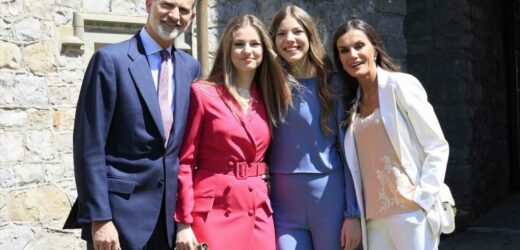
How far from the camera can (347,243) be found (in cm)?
294

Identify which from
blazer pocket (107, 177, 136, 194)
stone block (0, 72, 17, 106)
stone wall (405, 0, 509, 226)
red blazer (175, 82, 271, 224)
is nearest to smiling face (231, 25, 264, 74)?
red blazer (175, 82, 271, 224)

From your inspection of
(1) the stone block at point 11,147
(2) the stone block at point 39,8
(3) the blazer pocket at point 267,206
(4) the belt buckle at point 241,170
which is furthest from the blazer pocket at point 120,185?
(2) the stone block at point 39,8

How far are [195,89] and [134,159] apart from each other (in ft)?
1.19

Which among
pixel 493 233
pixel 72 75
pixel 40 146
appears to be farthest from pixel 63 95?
pixel 493 233

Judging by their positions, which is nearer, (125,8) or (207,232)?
(207,232)

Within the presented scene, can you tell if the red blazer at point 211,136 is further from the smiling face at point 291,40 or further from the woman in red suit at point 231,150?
the smiling face at point 291,40

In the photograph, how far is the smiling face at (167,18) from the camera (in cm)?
281

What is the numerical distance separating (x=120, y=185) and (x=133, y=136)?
18 cm

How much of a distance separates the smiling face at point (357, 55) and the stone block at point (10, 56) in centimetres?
227

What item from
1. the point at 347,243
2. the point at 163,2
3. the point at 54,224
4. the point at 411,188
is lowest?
the point at 54,224

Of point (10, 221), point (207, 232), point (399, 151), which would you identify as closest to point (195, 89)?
point (207, 232)

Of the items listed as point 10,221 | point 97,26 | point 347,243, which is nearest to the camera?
point 347,243

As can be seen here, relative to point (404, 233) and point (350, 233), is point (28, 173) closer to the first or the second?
point (350, 233)

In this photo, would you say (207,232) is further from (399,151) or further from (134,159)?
(399,151)
